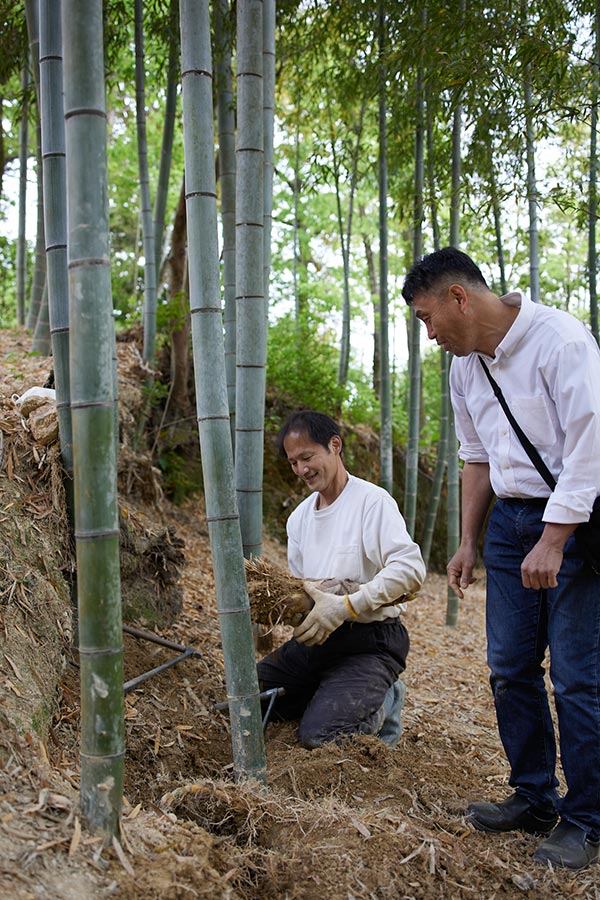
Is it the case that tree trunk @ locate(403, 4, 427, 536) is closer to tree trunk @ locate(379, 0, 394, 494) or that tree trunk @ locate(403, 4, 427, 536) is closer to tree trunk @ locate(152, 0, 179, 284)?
tree trunk @ locate(379, 0, 394, 494)

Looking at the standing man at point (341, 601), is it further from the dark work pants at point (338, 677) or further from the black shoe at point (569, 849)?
the black shoe at point (569, 849)

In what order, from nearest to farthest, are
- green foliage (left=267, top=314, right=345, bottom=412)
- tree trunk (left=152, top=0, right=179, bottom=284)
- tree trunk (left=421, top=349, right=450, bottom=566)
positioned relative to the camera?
tree trunk (left=152, top=0, right=179, bottom=284)
tree trunk (left=421, top=349, right=450, bottom=566)
green foliage (left=267, top=314, right=345, bottom=412)

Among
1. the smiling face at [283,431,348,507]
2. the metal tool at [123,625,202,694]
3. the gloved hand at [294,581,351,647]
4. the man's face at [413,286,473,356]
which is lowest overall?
the metal tool at [123,625,202,694]

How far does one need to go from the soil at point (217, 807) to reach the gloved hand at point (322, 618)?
0.36m

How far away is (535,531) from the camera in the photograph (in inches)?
80.9

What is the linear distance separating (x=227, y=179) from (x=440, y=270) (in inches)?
85.1

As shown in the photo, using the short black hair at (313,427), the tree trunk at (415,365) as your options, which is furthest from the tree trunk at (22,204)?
the short black hair at (313,427)

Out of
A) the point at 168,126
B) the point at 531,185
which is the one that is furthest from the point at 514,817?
the point at 168,126

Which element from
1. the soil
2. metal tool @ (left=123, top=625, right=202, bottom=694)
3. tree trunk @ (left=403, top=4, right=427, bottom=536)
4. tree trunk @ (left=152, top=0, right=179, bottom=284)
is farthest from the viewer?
tree trunk @ (left=403, top=4, right=427, bottom=536)

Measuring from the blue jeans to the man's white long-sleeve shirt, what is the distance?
1.34 ft

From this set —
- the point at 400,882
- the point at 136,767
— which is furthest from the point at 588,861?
the point at 136,767

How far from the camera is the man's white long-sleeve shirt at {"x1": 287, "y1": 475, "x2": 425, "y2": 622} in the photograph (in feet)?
8.46

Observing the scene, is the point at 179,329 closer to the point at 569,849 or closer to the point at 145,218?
the point at 145,218

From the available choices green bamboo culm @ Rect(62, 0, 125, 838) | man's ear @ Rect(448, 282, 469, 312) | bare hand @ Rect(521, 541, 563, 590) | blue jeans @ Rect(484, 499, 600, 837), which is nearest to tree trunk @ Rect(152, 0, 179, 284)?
man's ear @ Rect(448, 282, 469, 312)
